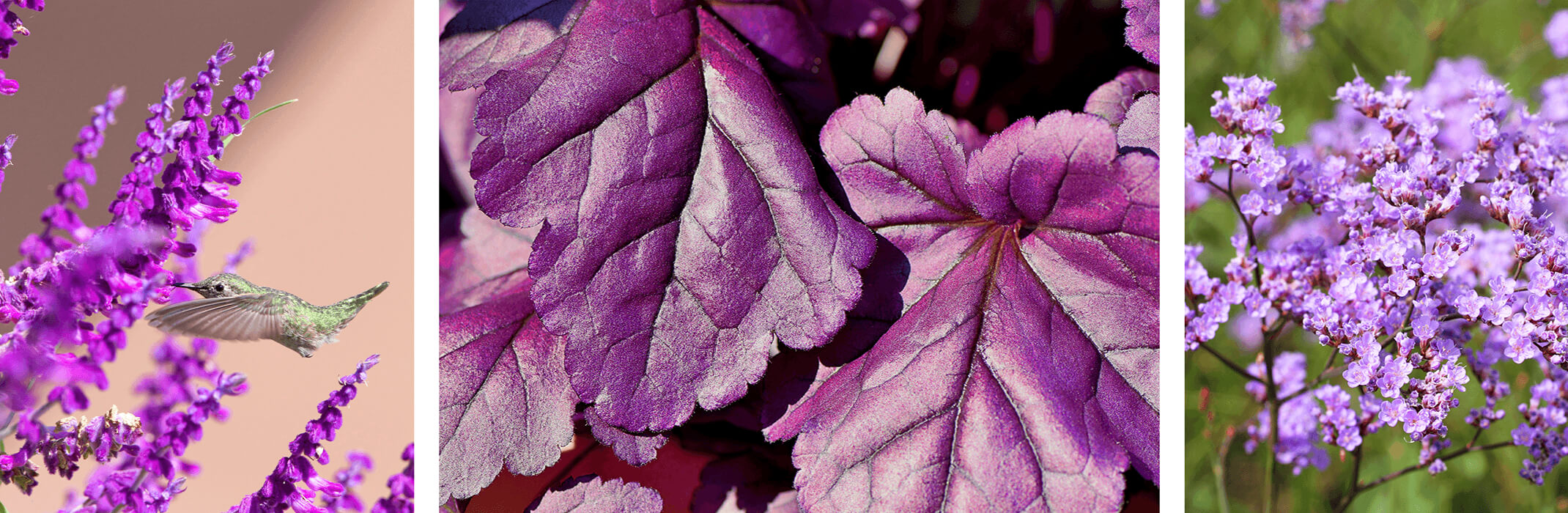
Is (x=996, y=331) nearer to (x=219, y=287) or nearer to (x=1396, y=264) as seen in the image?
(x=1396, y=264)

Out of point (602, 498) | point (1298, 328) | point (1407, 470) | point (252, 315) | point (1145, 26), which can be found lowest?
point (1407, 470)

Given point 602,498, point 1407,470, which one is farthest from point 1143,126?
point 602,498

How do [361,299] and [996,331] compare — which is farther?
[361,299]

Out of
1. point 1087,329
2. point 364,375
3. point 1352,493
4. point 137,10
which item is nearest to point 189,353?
point 364,375

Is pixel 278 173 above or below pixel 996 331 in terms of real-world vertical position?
above

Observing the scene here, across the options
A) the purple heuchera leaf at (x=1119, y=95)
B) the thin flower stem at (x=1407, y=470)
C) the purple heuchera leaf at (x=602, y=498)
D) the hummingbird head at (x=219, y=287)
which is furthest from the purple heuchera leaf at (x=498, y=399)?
the thin flower stem at (x=1407, y=470)

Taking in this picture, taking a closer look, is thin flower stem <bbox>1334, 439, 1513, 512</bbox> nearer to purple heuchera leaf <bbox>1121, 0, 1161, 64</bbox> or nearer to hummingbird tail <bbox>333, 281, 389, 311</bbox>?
purple heuchera leaf <bbox>1121, 0, 1161, 64</bbox>

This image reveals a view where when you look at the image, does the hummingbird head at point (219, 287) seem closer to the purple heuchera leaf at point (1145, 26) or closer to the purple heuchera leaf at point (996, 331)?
the purple heuchera leaf at point (996, 331)
